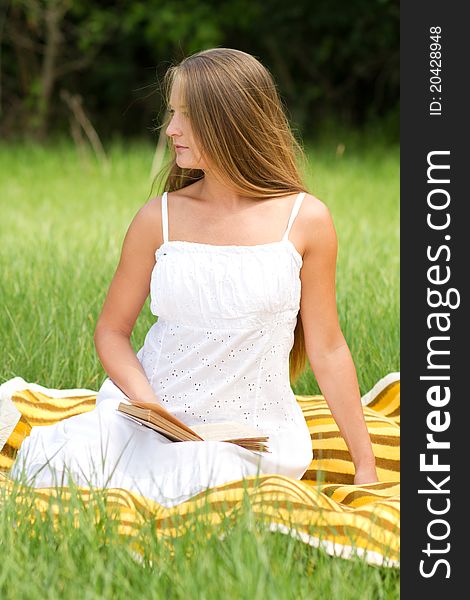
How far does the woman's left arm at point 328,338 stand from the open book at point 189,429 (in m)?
0.24

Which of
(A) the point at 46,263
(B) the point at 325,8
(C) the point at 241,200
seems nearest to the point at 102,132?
(B) the point at 325,8

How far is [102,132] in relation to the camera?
1453 centimetres

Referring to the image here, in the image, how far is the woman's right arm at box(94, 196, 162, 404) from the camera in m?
2.81

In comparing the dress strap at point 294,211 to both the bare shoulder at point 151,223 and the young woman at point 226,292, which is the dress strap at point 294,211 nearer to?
the young woman at point 226,292

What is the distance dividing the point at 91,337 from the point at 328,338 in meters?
1.26

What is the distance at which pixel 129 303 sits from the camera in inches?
114

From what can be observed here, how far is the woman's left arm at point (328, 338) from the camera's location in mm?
2793

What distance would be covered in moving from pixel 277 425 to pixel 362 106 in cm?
1230

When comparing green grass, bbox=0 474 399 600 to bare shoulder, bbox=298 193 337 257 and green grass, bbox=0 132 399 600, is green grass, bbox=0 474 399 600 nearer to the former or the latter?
green grass, bbox=0 132 399 600

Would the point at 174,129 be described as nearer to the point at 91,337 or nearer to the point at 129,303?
the point at 129,303

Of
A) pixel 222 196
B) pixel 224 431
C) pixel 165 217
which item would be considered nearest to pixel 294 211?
pixel 222 196

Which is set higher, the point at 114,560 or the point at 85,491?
the point at 85,491

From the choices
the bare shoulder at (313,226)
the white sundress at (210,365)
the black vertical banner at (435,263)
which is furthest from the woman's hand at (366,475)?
the bare shoulder at (313,226)

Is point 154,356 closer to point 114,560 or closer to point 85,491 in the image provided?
point 85,491
